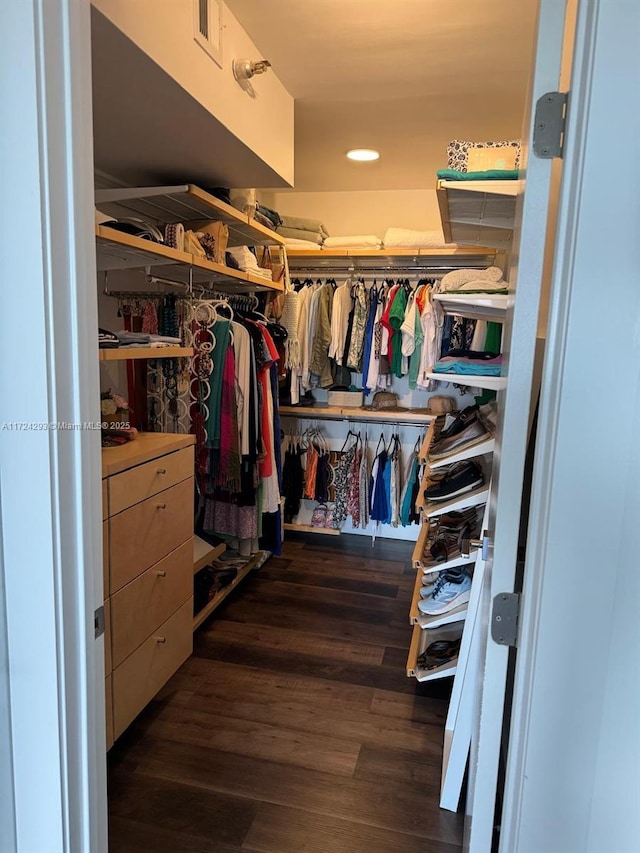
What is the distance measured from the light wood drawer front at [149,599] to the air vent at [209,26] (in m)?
1.77

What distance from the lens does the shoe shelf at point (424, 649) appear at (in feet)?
6.73

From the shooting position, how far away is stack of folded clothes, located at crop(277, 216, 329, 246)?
3854mm

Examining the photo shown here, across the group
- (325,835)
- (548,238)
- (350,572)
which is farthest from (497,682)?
(350,572)

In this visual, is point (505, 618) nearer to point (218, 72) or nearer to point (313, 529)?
point (218, 72)

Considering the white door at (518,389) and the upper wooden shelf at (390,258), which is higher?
the upper wooden shelf at (390,258)

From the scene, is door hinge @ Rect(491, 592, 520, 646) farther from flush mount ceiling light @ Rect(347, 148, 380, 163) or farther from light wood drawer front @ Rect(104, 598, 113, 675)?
flush mount ceiling light @ Rect(347, 148, 380, 163)

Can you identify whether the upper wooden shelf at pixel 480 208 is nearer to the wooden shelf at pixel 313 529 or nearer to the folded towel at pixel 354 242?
the folded towel at pixel 354 242

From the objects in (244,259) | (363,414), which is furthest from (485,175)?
(363,414)

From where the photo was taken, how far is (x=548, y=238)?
955 mm

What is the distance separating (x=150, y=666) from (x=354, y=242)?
284 centimetres

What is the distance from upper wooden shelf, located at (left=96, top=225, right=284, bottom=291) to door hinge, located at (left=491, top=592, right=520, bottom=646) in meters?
1.51

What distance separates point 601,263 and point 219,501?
8.21ft

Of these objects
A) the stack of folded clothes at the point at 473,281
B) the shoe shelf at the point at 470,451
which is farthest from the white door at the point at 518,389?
the stack of folded clothes at the point at 473,281

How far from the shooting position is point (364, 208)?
13.5ft
